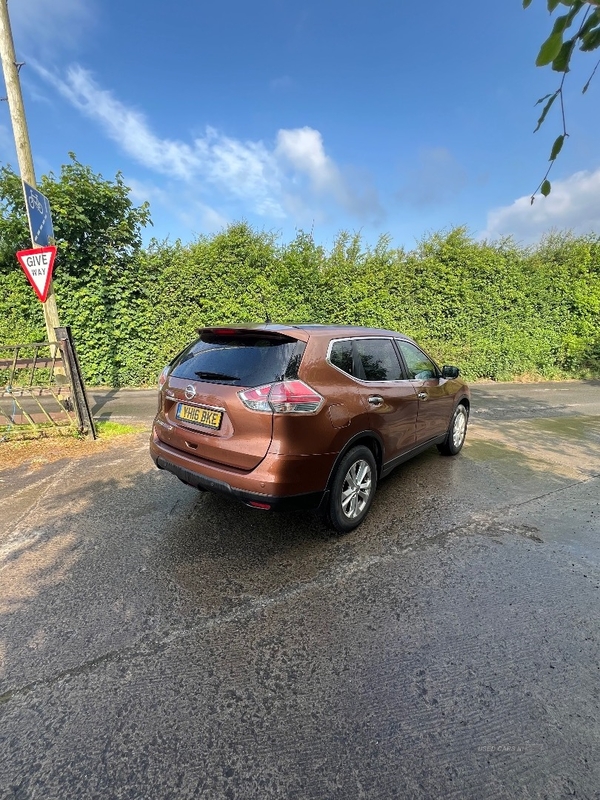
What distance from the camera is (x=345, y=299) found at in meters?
10.7

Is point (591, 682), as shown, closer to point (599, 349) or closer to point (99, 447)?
point (99, 447)

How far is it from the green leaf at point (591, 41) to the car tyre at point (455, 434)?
14.1ft

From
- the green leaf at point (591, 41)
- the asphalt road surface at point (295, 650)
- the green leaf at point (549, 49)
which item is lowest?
the asphalt road surface at point (295, 650)

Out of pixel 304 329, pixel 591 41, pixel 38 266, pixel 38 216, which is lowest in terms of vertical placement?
pixel 304 329

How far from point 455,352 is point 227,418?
1032 cm

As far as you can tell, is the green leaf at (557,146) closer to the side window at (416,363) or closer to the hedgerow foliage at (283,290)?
the side window at (416,363)

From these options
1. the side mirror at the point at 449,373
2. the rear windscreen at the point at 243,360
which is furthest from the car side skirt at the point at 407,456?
the rear windscreen at the point at 243,360

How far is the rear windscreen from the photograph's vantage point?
2.90m

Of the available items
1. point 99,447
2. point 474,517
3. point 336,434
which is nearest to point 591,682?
point 474,517

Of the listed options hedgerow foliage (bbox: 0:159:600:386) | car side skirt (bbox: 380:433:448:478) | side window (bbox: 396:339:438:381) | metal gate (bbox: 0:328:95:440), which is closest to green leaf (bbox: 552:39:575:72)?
car side skirt (bbox: 380:433:448:478)

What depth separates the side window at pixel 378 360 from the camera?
11.7ft

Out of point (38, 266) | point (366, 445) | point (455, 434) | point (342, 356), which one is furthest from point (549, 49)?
point (38, 266)

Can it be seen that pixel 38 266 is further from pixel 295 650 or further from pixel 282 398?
pixel 295 650

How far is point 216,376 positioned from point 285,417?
0.73 m
